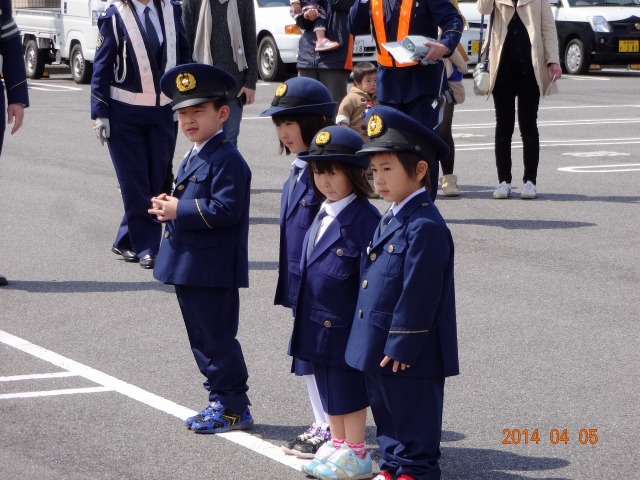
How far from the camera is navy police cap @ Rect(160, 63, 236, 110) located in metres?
5.37

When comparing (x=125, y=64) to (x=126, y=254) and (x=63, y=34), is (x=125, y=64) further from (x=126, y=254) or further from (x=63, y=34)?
(x=63, y=34)

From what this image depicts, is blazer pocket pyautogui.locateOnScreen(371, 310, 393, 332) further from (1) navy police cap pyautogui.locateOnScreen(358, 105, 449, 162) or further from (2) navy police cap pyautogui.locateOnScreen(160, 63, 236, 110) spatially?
(2) navy police cap pyautogui.locateOnScreen(160, 63, 236, 110)

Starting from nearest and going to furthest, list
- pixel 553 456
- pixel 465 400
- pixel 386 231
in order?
pixel 386 231 → pixel 553 456 → pixel 465 400

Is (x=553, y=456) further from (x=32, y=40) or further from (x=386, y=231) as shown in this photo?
(x=32, y=40)

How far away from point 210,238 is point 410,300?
122 cm

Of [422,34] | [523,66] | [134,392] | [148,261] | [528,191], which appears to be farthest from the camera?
[528,191]

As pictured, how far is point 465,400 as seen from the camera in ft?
19.3

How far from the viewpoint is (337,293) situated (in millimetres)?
4914

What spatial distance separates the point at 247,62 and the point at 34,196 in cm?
263

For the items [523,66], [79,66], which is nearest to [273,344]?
[523,66]

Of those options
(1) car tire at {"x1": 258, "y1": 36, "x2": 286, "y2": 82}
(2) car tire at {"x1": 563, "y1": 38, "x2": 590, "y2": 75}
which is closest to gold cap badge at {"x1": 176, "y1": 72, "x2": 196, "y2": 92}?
(1) car tire at {"x1": 258, "y1": 36, "x2": 286, "y2": 82}

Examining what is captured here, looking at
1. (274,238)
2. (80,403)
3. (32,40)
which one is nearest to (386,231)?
(80,403)

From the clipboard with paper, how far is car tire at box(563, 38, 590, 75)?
16.2 meters

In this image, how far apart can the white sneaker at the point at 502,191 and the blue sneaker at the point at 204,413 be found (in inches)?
241
